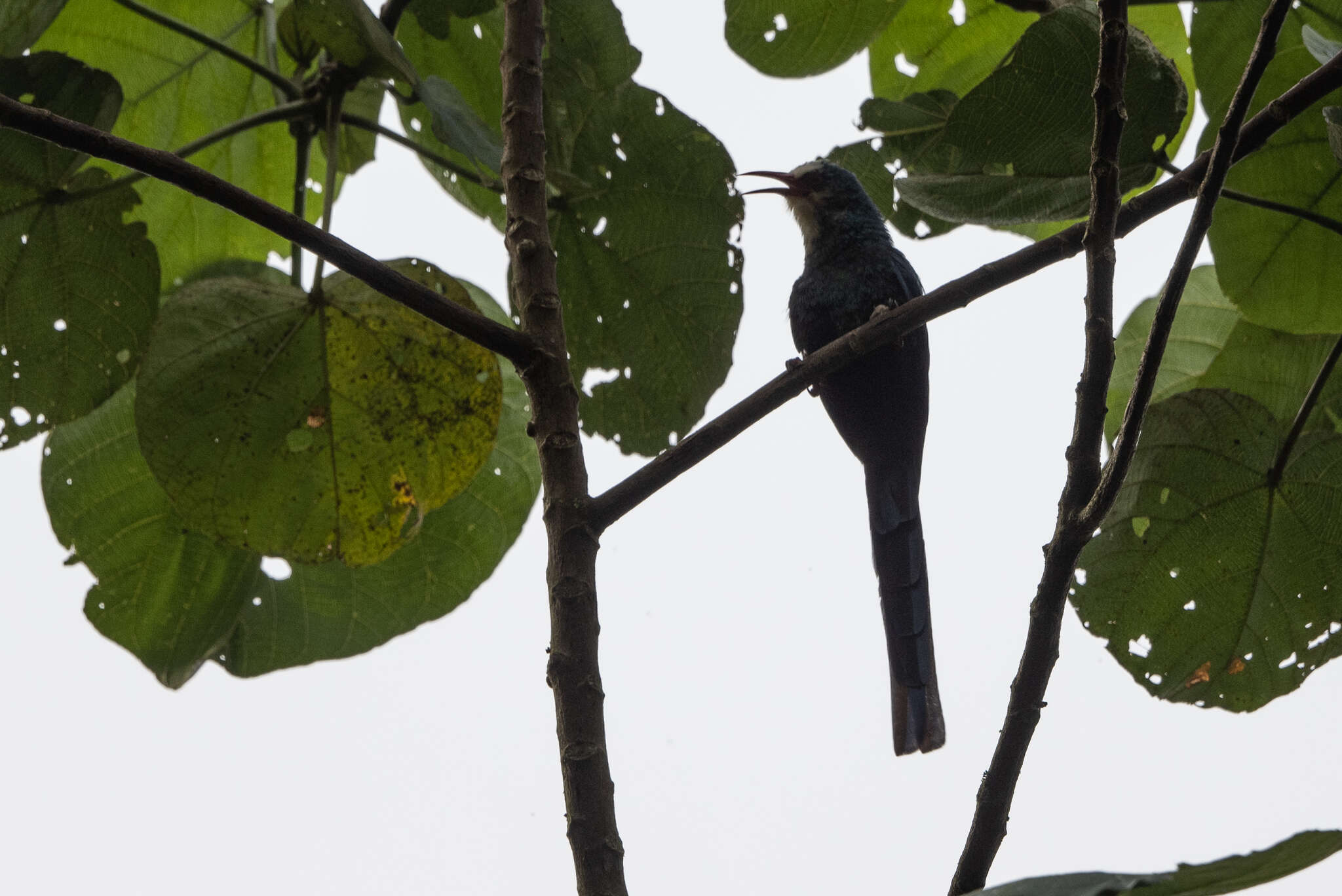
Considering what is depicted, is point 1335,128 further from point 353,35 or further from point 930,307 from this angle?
point 353,35

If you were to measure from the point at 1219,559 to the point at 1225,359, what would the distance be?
0.49 meters

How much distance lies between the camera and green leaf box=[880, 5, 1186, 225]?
2086mm

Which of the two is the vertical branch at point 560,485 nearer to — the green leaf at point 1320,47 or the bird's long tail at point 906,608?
the bird's long tail at point 906,608

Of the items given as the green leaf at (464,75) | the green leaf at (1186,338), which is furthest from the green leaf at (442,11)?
the green leaf at (1186,338)

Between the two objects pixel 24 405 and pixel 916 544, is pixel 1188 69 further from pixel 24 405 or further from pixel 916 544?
pixel 24 405

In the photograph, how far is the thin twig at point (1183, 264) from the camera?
151 centimetres

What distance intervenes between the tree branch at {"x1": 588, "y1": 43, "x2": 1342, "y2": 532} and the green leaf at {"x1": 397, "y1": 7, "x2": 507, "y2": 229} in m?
1.30

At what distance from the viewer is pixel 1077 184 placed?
2.23 metres

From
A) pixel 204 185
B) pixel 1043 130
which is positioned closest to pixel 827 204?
pixel 1043 130

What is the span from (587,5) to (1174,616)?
1773 mm

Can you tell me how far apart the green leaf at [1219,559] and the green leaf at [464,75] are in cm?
158

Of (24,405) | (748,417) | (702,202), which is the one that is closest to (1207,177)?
(748,417)

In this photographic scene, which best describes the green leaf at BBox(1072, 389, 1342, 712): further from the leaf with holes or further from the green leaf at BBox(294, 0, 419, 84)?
the green leaf at BBox(294, 0, 419, 84)

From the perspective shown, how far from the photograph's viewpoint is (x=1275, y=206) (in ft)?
6.88
